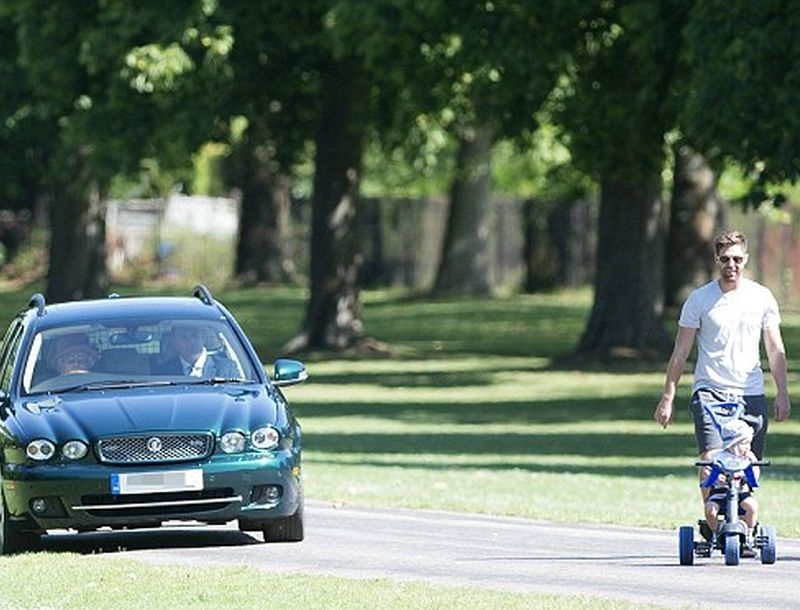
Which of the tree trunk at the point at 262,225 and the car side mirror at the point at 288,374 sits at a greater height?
the tree trunk at the point at 262,225

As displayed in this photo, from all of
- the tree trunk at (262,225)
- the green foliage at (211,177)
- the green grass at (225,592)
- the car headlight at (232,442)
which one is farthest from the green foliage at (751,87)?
the green foliage at (211,177)

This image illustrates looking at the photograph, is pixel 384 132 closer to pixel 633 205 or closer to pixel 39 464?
pixel 633 205

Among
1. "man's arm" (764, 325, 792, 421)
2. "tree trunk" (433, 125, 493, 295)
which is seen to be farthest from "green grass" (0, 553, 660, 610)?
"tree trunk" (433, 125, 493, 295)

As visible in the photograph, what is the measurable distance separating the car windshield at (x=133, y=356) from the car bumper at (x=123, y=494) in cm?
115

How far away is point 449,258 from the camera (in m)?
65.3

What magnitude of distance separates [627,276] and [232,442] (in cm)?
2523

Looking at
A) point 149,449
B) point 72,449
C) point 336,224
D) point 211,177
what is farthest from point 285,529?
point 211,177

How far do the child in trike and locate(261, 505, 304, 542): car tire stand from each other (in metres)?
2.79

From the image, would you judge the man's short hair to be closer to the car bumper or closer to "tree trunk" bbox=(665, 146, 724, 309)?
the car bumper

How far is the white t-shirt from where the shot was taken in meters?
15.1

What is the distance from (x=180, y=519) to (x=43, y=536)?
7.17ft

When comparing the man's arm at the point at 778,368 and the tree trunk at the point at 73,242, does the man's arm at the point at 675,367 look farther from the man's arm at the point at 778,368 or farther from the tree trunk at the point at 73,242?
the tree trunk at the point at 73,242

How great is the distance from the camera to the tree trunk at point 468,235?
64688 mm

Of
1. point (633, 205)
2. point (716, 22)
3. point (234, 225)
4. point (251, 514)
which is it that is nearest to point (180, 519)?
point (251, 514)
